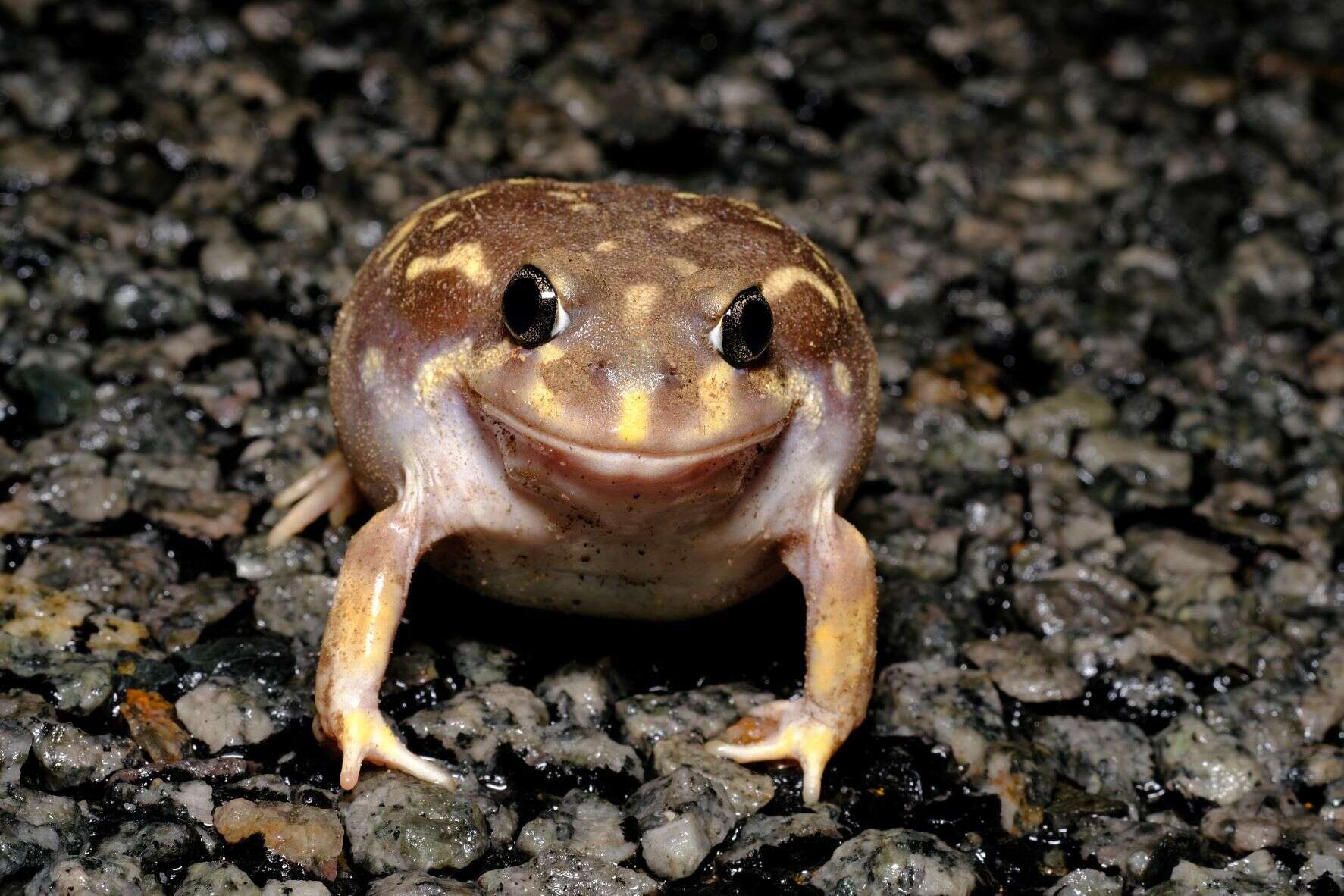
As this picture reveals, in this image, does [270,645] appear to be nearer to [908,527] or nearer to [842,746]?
[842,746]

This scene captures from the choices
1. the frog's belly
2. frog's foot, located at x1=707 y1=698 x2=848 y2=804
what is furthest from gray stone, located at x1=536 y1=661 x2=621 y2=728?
frog's foot, located at x1=707 y1=698 x2=848 y2=804

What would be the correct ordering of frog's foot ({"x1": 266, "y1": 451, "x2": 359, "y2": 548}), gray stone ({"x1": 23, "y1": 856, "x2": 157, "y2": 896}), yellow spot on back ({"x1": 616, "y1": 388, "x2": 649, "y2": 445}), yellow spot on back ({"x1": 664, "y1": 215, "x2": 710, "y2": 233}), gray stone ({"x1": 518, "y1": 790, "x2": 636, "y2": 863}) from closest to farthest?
gray stone ({"x1": 23, "y1": 856, "x2": 157, "y2": 896}), yellow spot on back ({"x1": 616, "y1": 388, "x2": 649, "y2": 445}), gray stone ({"x1": 518, "y1": 790, "x2": 636, "y2": 863}), yellow spot on back ({"x1": 664, "y1": 215, "x2": 710, "y2": 233}), frog's foot ({"x1": 266, "y1": 451, "x2": 359, "y2": 548})

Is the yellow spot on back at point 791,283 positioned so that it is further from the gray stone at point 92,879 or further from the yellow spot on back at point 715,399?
the gray stone at point 92,879

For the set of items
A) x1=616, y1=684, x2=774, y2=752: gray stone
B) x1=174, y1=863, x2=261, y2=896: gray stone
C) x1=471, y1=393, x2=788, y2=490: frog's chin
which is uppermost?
x1=471, y1=393, x2=788, y2=490: frog's chin

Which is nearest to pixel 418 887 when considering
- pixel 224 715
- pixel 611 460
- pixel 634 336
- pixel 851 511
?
pixel 224 715

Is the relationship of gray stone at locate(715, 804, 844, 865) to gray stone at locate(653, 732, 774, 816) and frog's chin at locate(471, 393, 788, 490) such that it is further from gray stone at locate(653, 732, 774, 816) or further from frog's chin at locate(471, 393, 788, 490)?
frog's chin at locate(471, 393, 788, 490)

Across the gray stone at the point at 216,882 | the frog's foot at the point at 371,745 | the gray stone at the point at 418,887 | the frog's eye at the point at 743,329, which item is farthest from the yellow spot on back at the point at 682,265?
the gray stone at the point at 216,882
